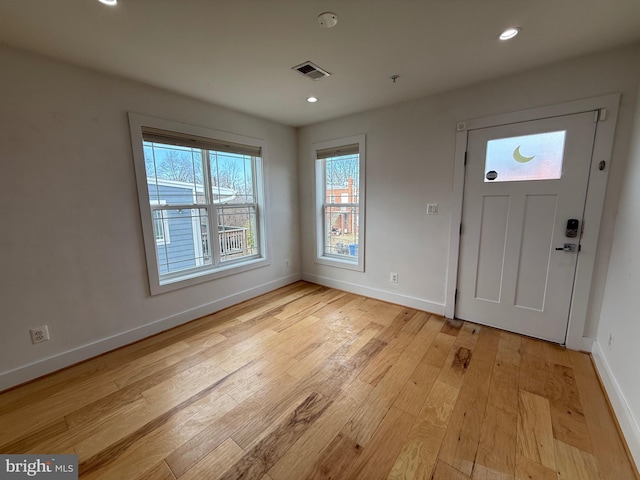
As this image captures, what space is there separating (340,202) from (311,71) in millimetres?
1846

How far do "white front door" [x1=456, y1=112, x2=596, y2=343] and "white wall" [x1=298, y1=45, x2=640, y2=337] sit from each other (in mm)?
173

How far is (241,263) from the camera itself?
3.40m

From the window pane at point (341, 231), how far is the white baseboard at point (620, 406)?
239 cm

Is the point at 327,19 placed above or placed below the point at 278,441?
above

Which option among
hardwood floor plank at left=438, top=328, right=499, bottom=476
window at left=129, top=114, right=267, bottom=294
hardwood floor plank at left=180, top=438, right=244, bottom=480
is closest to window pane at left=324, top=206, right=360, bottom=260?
window at left=129, top=114, right=267, bottom=294

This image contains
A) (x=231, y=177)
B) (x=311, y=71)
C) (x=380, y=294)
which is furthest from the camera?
(x=380, y=294)

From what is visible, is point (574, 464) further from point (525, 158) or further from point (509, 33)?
point (509, 33)

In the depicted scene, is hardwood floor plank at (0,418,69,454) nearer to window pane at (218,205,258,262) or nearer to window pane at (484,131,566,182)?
window pane at (218,205,258,262)

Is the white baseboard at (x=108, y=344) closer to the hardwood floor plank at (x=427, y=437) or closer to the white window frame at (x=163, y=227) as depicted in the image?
the white window frame at (x=163, y=227)

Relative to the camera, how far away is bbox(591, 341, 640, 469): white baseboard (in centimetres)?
131

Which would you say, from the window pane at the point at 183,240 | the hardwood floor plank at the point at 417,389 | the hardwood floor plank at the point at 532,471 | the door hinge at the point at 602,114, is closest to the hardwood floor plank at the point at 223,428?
the hardwood floor plank at the point at 417,389

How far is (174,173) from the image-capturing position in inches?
107

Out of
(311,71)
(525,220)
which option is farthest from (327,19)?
(525,220)

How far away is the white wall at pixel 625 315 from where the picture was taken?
4.73 ft
